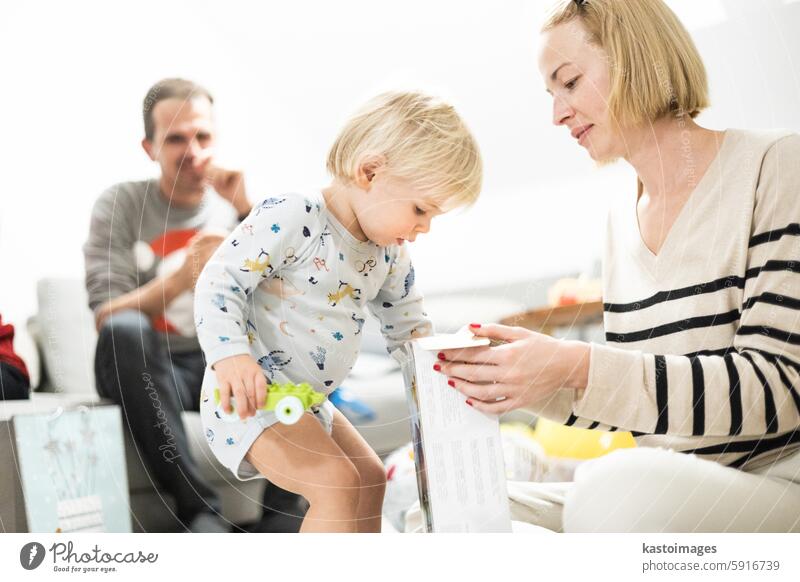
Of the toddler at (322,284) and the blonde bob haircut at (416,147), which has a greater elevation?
the blonde bob haircut at (416,147)

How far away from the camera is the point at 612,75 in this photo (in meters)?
0.64

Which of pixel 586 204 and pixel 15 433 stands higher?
pixel 586 204

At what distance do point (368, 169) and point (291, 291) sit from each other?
108mm

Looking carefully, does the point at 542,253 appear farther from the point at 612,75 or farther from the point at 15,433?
the point at 15,433

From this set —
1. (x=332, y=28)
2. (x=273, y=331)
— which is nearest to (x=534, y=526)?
(x=273, y=331)

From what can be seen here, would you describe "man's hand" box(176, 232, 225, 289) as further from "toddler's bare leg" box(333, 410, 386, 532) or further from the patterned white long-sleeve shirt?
"toddler's bare leg" box(333, 410, 386, 532)

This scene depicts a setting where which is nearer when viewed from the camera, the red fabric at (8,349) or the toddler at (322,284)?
the toddler at (322,284)

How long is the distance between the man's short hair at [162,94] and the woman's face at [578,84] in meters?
0.28

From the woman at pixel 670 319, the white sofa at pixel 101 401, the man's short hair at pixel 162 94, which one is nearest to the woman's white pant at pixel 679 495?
the woman at pixel 670 319

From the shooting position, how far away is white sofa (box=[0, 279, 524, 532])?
65 cm

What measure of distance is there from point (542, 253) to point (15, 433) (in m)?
0.47

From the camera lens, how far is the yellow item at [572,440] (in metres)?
0.71

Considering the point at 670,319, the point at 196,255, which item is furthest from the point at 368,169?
the point at 670,319

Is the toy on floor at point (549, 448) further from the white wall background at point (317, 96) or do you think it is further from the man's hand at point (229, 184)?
the man's hand at point (229, 184)
